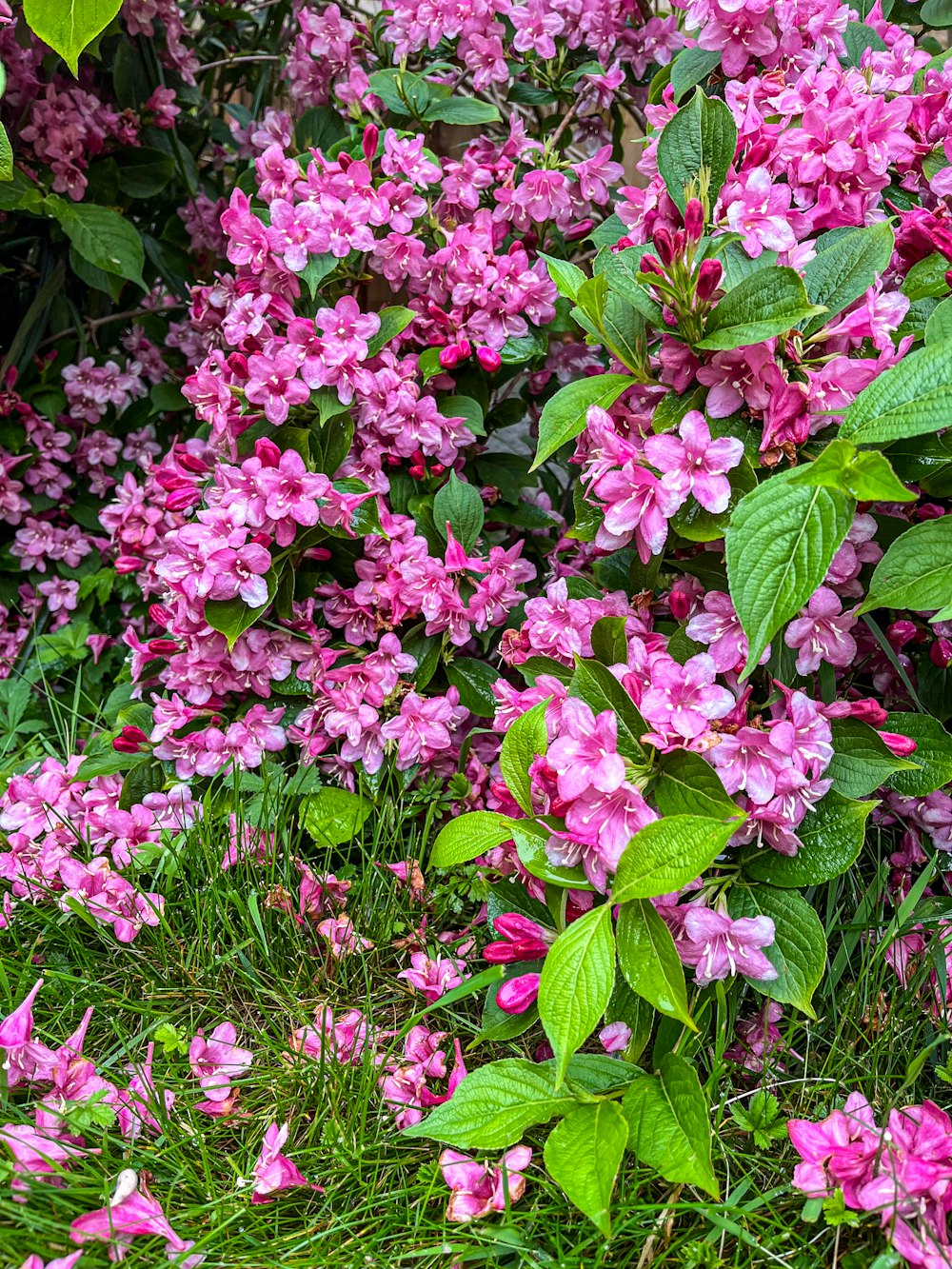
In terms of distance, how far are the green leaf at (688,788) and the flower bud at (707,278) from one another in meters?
0.42

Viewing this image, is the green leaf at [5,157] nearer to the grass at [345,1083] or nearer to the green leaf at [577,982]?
the grass at [345,1083]

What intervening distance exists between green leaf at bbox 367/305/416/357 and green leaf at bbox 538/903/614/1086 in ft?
2.68

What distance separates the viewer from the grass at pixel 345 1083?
82cm

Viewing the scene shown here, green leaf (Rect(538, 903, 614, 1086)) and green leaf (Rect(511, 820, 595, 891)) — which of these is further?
green leaf (Rect(511, 820, 595, 891))

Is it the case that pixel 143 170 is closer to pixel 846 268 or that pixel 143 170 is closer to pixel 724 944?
pixel 846 268

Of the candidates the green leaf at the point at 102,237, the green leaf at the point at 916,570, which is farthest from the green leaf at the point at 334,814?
the green leaf at the point at 102,237

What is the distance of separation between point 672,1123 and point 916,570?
513 millimetres

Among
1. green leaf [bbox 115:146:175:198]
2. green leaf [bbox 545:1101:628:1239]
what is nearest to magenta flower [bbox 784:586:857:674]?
green leaf [bbox 545:1101:628:1239]

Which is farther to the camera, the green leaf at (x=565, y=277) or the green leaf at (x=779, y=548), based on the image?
the green leaf at (x=565, y=277)

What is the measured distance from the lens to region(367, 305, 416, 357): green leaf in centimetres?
129

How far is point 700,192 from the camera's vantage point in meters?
0.96

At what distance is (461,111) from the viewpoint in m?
1.44

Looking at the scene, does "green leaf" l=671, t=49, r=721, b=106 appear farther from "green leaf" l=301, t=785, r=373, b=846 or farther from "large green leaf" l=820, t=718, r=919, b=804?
"green leaf" l=301, t=785, r=373, b=846

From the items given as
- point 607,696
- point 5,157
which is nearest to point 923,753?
point 607,696
